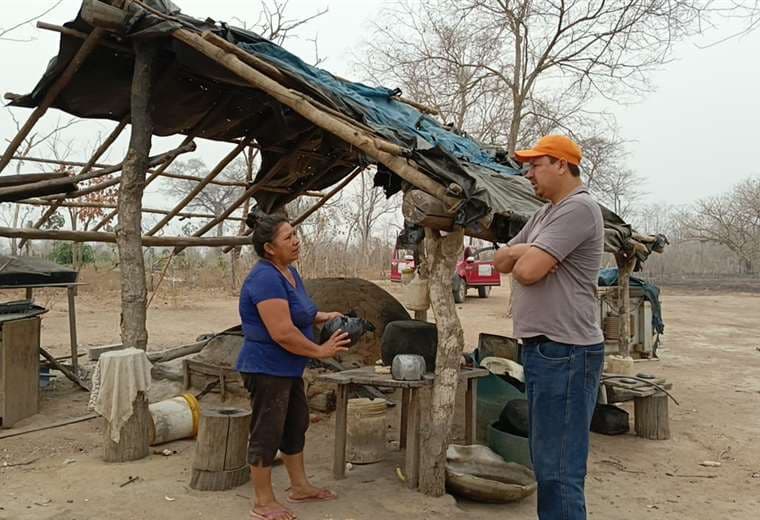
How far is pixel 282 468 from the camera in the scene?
4.81 m

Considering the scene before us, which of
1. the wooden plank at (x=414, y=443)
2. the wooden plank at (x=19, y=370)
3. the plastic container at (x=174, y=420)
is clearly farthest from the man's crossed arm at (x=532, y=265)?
the wooden plank at (x=19, y=370)

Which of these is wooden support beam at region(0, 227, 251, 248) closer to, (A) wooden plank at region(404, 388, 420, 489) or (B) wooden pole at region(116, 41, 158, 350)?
(B) wooden pole at region(116, 41, 158, 350)

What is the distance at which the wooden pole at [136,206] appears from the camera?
Answer: 5047mm

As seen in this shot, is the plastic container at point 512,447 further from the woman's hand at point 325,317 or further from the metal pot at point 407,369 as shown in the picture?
the woman's hand at point 325,317

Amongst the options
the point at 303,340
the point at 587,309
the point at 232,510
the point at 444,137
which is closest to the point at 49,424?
the point at 232,510

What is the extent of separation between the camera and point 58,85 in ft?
17.6

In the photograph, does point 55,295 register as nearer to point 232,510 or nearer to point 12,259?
point 12,259

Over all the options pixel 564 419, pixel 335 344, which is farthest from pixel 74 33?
pixel 564 419

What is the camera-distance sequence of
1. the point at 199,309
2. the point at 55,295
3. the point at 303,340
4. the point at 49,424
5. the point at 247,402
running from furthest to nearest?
the point at 55,295
the point at 199,309
the point at 247,402
the point at 49,424
the point at 303,340

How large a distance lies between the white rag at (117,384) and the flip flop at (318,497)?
156cm

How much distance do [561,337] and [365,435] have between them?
274cm

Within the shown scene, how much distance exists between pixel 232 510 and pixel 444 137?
13.6 ft

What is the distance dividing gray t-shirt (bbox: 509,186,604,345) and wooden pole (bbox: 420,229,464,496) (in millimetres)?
1521

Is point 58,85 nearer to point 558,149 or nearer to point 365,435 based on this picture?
point 365,435
